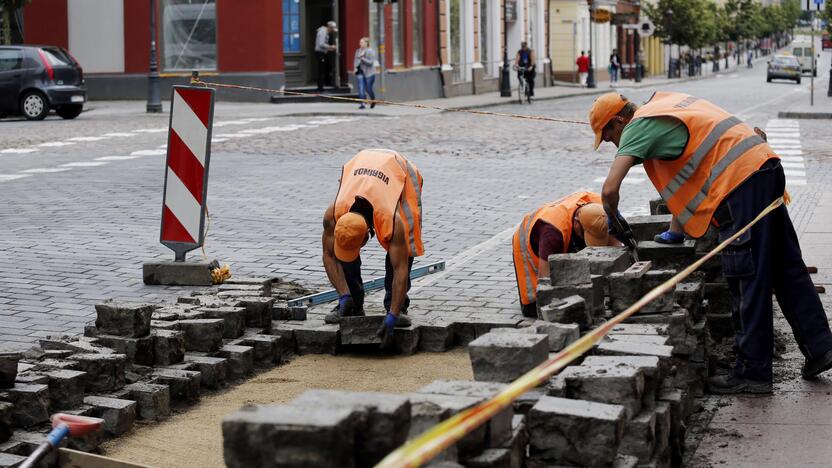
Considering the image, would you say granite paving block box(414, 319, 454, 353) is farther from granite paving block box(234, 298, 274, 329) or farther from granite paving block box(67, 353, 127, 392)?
granite paving block box(67, 353, 127, 392)

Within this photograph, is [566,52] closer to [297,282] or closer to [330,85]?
[330,85]

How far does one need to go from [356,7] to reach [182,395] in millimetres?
31336

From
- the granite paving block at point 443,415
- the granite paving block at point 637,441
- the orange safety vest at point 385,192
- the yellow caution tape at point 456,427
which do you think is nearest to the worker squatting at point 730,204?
the orange safety vest at point 385,192

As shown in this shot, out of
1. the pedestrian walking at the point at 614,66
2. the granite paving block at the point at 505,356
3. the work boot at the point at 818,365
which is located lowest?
the work boot at the point at 818,365

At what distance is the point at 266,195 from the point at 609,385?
10488 millimetres

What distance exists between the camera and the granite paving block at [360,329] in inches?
294

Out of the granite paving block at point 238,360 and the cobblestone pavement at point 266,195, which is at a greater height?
the cobblestone pavement at point 266,195

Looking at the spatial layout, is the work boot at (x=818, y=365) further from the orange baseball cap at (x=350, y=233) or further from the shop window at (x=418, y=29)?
the shop window at (x=418, y=29)

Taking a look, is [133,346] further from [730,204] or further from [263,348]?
[730,204]

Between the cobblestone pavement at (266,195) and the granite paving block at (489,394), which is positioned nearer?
the granite paving block at (489,394)

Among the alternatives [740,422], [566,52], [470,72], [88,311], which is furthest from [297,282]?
[566,52]

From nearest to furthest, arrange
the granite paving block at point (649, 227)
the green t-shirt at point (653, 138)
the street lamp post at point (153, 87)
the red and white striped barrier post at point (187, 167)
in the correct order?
1. the green t-shirt at point (653, 138)
2. the granite paving block at point (649, 227)
3. the red and white striped barrier post at point (187, 167)
4. the street lamp post at point (153, 87)

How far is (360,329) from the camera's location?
7.50m

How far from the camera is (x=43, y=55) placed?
28.5 meters
